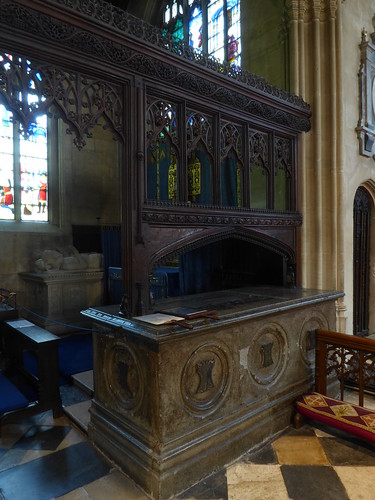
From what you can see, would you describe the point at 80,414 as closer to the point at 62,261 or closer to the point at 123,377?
the point at 123,377

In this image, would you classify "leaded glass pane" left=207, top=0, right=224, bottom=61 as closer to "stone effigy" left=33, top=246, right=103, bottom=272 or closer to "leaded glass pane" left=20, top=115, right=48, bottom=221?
"leaded glass pane" left=20, top=115, right=48, bottom=221

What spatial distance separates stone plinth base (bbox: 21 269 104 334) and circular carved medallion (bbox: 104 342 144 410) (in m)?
3.25

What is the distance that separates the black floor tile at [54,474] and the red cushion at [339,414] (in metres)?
1.48

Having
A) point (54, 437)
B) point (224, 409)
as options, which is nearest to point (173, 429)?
point (224, 409)

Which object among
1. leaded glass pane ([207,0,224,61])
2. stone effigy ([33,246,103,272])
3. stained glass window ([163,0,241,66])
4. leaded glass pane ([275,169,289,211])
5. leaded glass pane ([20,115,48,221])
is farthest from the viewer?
leaded glass pane ([20,115,48,221])

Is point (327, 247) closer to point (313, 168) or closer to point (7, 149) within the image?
point (313, 168)

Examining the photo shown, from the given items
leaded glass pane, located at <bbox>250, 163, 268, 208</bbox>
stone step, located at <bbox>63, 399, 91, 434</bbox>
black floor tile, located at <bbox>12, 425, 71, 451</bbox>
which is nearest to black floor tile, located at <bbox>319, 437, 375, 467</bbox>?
stone step, located at <bbox>63, 399, 91, 434</bbox>

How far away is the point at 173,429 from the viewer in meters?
2.10

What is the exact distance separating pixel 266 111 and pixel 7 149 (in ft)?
17.8

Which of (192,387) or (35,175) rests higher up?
(35,175)

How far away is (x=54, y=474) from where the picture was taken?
2172 mm

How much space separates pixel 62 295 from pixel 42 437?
333 centimetres

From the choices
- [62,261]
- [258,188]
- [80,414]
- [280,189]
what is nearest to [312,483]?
[80,414]

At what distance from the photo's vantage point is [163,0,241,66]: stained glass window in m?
5.22
